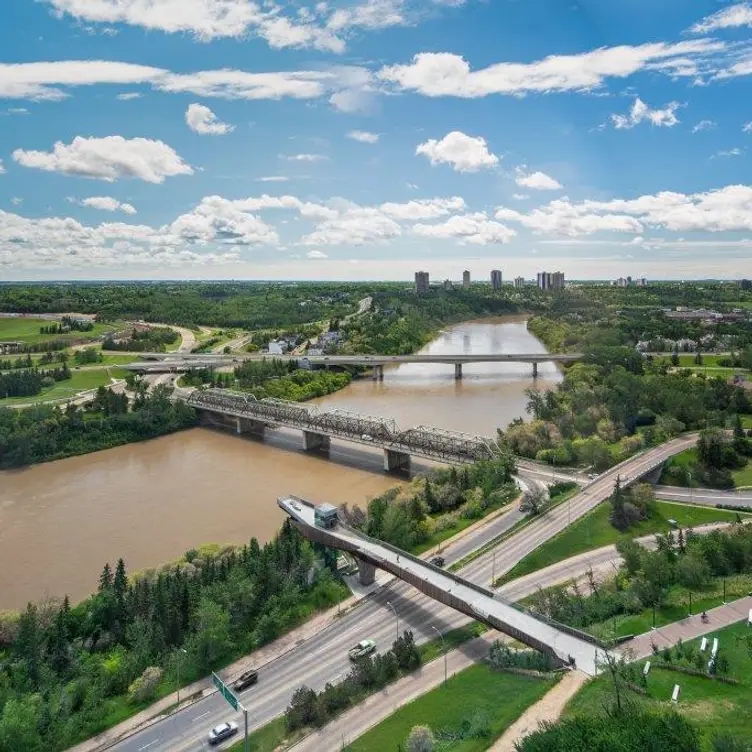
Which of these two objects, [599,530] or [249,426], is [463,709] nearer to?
[599,530]

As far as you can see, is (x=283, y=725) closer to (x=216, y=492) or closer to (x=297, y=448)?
(x=216, y=492)

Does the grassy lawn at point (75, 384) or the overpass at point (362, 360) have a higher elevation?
the overpass at point (362, 360)

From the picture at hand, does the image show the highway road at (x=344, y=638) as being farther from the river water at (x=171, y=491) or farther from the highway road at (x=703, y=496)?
the river water at (x=171, y=491)

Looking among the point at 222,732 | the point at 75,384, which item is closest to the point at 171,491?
the point at 222,732

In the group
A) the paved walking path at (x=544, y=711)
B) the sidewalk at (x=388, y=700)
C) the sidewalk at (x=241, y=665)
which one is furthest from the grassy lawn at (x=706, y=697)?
the sidewalk at (x=241, y=665)

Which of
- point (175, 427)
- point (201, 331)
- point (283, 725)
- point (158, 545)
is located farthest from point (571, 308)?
point (283, 725)

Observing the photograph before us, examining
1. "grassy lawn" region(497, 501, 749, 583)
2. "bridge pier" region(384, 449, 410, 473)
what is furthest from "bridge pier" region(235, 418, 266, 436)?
"grassy lawn" region(497, 501, 749, 583)

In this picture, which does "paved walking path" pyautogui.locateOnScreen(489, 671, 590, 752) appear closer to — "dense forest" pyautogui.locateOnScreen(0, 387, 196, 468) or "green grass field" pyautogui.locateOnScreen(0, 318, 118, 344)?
"dense forest" pyautogui.locateOnScreen(0, 387, 196, 468)
